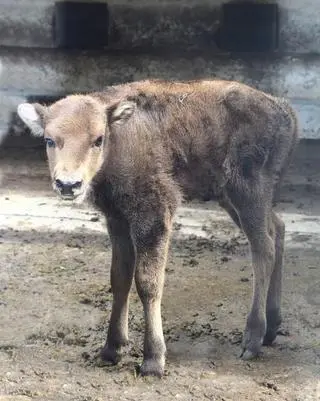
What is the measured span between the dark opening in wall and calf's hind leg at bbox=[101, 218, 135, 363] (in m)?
5.16

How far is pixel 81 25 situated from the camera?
409 inches

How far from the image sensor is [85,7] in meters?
10.4

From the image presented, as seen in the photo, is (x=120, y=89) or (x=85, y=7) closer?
(x=120, y=89)

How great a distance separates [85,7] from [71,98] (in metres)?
5.41

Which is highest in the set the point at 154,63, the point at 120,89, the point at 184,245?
the point at 120,89

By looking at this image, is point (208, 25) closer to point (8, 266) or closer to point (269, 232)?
point (8, 266)

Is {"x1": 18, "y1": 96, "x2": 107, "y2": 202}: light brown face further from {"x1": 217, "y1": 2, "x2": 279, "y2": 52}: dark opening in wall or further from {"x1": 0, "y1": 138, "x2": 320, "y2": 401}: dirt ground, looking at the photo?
{"x1": 217, "y1": 2, "x2": 279, "y2": 52}: dark opening in wall

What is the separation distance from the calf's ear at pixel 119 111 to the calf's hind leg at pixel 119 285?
66 cm

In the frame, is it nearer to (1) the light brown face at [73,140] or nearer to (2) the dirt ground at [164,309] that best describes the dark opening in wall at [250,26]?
(2) the dirt ground at [164,309]

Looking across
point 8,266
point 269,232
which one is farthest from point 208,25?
point 269,232

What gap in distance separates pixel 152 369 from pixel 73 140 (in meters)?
1.39

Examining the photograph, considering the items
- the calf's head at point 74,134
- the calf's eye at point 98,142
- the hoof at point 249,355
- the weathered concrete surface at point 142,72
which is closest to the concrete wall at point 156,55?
the weathered concrete surface at point 142,72

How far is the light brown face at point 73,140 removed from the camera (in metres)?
4.84

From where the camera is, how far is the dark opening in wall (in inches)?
398
